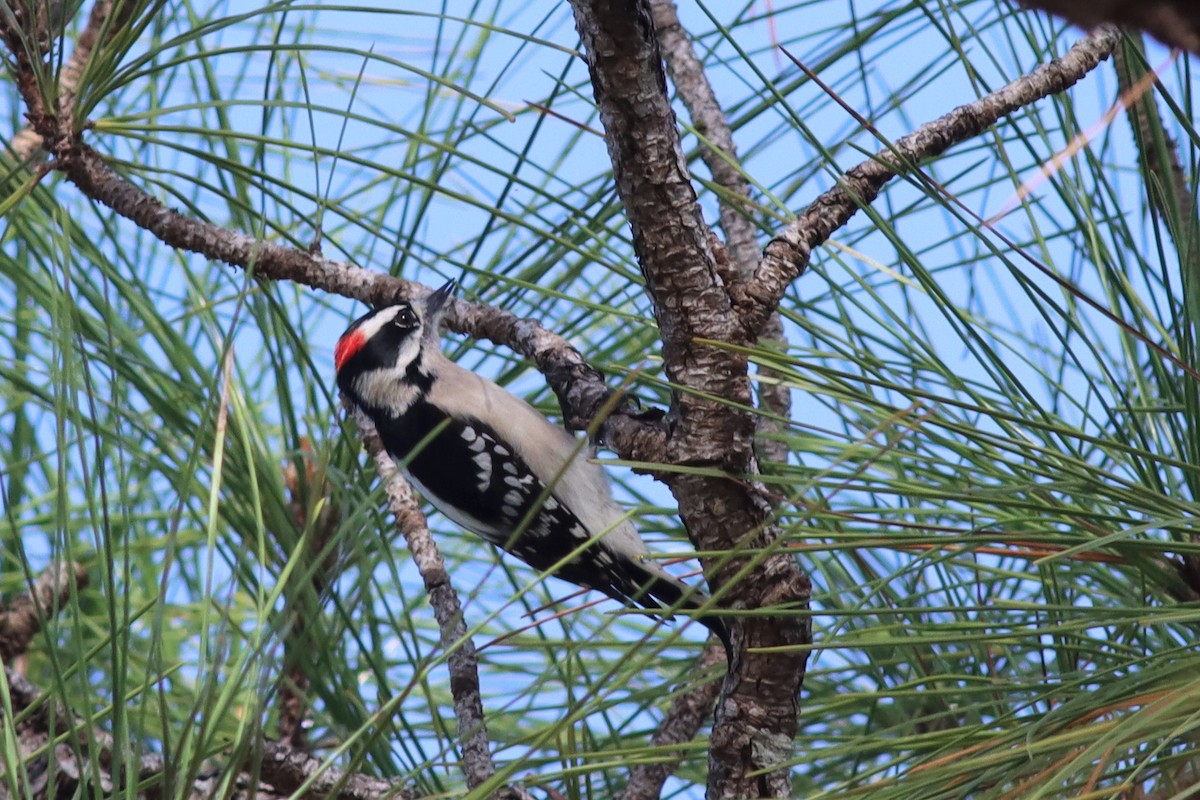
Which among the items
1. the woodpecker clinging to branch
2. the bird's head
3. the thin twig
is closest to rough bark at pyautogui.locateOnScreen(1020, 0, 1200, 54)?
the thin twig

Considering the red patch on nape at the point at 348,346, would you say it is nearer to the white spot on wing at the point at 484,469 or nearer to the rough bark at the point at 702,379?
the white spot on wing at the point at 484,469

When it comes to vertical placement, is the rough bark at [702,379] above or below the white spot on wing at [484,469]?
below

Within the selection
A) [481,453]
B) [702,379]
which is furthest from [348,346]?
[702,379]

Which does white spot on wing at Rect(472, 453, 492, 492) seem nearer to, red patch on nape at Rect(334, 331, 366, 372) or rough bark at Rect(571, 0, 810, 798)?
red patch on nape at Rect(334, 331, 366, 372)

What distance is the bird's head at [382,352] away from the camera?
9.45 ft

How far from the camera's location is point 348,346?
3.01 meters

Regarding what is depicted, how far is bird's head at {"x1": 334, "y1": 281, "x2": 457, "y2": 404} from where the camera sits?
2.88m

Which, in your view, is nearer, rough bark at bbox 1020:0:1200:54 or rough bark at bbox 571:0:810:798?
rough bark at bbox 1020:0:1200:54

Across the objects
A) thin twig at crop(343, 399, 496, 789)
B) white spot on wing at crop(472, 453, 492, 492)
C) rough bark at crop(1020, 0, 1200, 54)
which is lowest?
rough bark at crop(1020, 0, 1200, 54)

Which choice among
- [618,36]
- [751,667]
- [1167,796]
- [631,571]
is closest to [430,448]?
[631,571]

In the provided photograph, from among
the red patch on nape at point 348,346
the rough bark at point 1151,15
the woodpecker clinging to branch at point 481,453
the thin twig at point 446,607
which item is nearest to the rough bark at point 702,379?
the thin twig at point 446,607

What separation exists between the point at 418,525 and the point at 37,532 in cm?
146

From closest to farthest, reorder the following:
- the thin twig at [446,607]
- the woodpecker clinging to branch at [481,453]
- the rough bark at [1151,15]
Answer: the rough bark at [1151,15]
the thin twig at [446,607]
the woodpecker clinging to branch at [481,453]

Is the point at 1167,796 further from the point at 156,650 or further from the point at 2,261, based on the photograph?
the point at 2,261
